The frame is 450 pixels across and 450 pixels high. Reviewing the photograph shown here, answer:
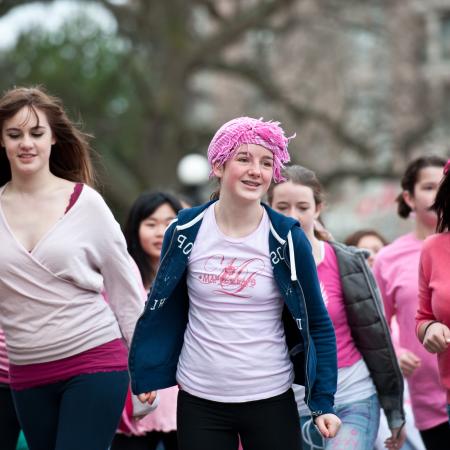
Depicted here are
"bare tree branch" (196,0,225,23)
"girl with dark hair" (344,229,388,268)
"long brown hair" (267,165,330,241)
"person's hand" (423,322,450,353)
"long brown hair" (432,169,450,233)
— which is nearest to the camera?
"person's hand" (423,322,450,353)

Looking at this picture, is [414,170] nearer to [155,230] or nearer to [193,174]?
[155,230]

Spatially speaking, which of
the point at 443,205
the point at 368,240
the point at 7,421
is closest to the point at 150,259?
the point at 7,421

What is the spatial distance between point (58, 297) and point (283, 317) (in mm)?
944

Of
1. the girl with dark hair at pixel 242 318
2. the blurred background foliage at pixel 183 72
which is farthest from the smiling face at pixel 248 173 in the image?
the blurred background foliage at pixel 183 72

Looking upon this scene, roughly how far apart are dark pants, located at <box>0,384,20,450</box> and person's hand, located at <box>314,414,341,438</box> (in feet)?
5.10

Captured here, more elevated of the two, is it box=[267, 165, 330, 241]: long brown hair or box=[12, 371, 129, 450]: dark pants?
box=[267, 165, 330, 241]: long brown hair

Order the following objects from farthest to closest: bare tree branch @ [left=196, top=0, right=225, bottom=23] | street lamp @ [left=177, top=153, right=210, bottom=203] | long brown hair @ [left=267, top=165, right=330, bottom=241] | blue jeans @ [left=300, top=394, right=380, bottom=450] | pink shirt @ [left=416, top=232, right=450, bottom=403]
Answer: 1. bare tree branch @ [left=196, top=0, right=225, bottom=23]
2. street lamp @ [left=177, top=153, right=210, bottom=203]
3. long brown hair @ [left=267, top=165, right=330, bottom=241]
4. blue jeans @ [left=300, top=394, right=380, bottom=450]
5. pink shirt @ [left=416, top=232, right=450, bottom=403]

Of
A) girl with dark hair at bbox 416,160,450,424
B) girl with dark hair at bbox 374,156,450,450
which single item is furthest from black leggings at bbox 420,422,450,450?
girl with dark hair at bbox 416,160,450,424

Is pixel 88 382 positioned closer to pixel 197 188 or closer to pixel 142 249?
pixel 142 249

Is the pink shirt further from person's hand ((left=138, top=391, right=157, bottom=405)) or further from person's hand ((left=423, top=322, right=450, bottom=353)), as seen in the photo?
person's hand ((left=138, top=391, right=157, bottom=405))

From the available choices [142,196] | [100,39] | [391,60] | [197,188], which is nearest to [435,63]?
[391,60]

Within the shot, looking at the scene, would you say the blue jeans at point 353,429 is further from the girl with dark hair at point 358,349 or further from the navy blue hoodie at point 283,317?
the navy blue hoodie at point 283,317

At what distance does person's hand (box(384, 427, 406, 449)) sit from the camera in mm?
5391

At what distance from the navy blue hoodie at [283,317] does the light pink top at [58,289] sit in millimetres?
217
